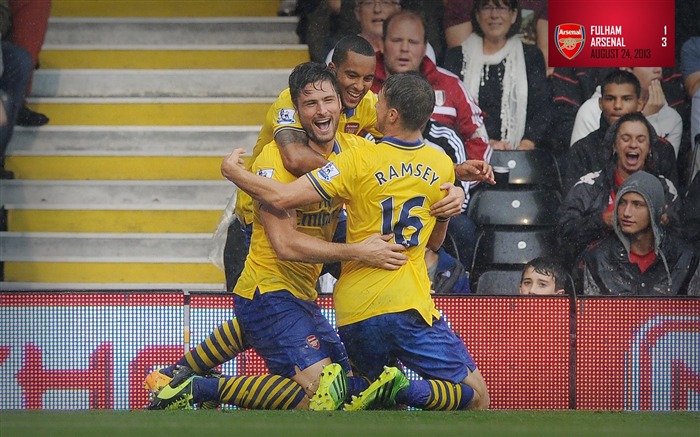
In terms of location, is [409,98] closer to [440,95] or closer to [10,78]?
[440,95]

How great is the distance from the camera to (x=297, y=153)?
560 centimetres

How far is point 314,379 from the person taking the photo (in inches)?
218

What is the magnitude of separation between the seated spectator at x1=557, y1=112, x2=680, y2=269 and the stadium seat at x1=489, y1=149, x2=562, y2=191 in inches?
13.3

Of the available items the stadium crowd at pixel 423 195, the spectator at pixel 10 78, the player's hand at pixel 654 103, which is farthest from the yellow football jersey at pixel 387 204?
the spectator at pixel 10 78

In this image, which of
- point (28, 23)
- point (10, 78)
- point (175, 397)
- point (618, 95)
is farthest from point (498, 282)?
point (28, 23)

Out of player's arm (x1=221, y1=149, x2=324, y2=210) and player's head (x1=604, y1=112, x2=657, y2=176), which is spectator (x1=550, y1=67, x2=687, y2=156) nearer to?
player's head (x1=604, y1=112, x2=657, y2=176)

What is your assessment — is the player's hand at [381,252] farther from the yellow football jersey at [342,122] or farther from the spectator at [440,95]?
the spectator at [440,95]

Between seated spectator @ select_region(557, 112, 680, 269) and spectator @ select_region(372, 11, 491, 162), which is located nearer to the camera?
seated spectator @ select_region(557, 112, 680, 269)

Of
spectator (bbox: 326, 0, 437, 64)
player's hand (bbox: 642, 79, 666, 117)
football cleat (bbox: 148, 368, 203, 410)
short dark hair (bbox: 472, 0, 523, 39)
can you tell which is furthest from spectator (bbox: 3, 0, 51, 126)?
player's hand (bbox: 642, 79, 666, 117)

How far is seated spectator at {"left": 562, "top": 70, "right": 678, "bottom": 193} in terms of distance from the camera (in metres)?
8.45

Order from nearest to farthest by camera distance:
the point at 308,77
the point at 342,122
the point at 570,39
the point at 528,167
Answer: the point at 308,77 < the point at 342,122 < the point at 528,167 < the point at 570,39

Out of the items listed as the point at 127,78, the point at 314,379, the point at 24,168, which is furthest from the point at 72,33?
the point at 314,379

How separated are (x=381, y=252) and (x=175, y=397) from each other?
48.8 inches

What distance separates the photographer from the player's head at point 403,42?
8398 millimetres
